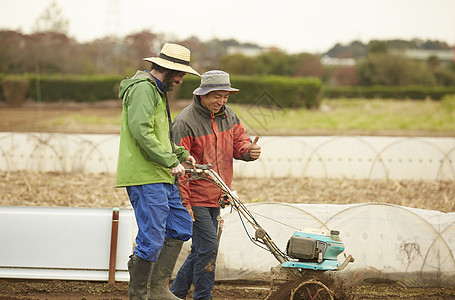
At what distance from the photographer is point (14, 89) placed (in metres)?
29.4

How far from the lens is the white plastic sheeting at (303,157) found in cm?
1053

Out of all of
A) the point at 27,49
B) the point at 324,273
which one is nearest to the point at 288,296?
the point at 324,273

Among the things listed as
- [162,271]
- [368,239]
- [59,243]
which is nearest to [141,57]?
[59,243]

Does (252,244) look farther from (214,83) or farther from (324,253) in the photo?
(214,83)

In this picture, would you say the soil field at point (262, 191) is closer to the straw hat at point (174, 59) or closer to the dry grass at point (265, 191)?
the dry grass at point (265, 191)

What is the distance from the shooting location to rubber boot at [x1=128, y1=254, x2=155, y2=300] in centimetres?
411

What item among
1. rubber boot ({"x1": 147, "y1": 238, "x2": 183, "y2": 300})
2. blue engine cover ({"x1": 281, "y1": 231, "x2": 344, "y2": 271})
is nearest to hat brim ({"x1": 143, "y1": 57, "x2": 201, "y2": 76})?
rubber boot ({"x1": 147, "y1": 238, "x2": 183, "y2": 300})

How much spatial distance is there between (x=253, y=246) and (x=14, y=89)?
26.5 meters

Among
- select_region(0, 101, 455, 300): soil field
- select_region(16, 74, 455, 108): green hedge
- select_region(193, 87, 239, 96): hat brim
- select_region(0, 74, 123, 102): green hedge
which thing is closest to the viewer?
select_region(193, 87, 239, 96): hat brim

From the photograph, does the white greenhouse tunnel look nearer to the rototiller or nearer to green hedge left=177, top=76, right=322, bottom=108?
the rototiller

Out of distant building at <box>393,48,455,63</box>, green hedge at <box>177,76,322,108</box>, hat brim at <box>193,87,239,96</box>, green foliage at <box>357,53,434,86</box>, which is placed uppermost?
distant building at <box>393,48,455,63</box>

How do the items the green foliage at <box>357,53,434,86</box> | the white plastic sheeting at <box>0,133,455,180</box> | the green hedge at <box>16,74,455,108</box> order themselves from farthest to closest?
the green foliage at <box>357,53,434,86</box> → the green hedge at <box>16,74,455,108</box> → the white plastic sheeting at <box>0,133,455,180</box>

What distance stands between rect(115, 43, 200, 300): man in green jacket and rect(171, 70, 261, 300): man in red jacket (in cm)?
31

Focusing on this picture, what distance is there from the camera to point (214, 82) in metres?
4.54
